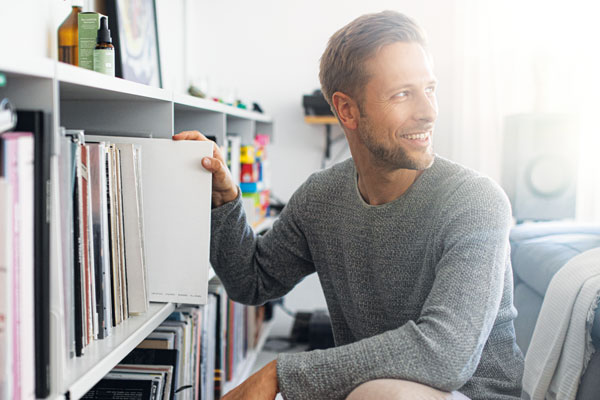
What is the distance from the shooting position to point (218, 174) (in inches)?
43.0

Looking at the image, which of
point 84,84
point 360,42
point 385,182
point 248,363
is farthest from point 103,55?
point 248,363

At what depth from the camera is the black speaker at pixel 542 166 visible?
2740mm

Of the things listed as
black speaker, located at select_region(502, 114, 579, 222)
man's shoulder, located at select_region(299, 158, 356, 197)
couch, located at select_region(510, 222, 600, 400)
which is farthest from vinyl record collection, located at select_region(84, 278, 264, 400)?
black speaker, located at select_region(502, 114, 579, 222)

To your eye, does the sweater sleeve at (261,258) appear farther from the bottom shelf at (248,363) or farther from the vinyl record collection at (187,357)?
the bottom shelf at (248,363)

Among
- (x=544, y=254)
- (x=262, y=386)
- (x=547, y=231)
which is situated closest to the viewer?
(x=262, y=386)

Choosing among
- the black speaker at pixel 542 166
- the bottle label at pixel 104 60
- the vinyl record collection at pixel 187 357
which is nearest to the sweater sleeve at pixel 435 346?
the vinyl record collection at pixel 187 357

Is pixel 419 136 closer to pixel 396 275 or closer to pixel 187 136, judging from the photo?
pixel 396 275

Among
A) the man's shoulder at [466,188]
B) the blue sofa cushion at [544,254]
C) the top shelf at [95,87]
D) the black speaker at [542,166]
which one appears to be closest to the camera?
the top shelf at [95,87]

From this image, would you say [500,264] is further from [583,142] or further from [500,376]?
[583,142]

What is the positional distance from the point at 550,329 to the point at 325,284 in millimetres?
583

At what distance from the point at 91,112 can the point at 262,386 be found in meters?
0.59

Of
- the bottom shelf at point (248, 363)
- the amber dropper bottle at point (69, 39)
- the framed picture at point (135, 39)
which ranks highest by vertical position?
the framed picture at point (135, 39)

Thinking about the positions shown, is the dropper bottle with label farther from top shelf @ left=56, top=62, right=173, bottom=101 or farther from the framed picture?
the framed picture

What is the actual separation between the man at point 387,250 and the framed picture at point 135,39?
0.91 m
